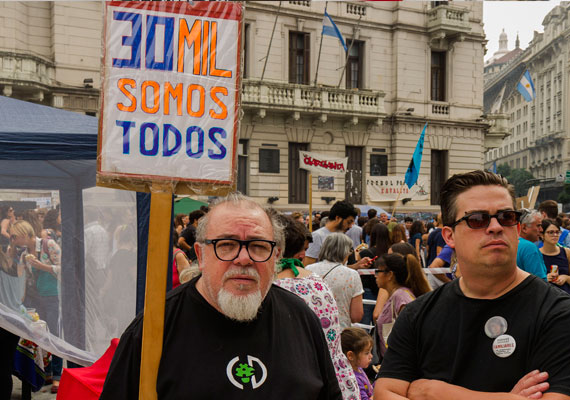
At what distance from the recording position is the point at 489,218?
6.88 ft

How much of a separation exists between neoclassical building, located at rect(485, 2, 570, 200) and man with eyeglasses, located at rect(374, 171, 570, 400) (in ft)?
239

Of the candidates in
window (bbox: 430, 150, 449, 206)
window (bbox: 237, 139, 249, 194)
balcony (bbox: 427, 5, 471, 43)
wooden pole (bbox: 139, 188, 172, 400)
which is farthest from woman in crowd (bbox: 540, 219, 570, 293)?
balcony (bbox: 427, 5, 471, 43)

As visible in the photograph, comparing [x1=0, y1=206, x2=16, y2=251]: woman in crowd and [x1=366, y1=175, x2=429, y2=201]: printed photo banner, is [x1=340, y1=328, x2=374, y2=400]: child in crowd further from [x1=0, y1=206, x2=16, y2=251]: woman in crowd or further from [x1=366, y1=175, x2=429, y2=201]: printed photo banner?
[x1=366, y1=175, x2=429, y2=201]: printed photo banner

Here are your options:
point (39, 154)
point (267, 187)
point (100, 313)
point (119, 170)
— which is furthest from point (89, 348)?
point (267, 187)

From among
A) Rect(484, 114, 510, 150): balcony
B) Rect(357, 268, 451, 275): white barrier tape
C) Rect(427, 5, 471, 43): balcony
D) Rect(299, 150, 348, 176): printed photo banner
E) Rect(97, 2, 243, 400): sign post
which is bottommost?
Rect(357, 268, 451, 275): white barrier tape

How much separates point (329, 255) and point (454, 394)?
3139 millimetres

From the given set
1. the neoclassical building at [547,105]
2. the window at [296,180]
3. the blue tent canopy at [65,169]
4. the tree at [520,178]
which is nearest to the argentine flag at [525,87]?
the window at [296,180]

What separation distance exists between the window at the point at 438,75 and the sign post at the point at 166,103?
25.7m

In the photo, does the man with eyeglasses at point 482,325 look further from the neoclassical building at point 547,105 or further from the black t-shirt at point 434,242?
the neoclassical building at point 547,105

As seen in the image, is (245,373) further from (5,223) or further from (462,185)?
(5,223)

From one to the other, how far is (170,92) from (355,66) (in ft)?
78.5

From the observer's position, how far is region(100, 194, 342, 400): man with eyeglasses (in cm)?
209

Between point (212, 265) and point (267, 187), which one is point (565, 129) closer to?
point (267, 187)

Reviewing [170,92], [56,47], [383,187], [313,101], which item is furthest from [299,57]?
[170,92]
